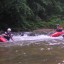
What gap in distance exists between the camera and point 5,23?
26.1 meters

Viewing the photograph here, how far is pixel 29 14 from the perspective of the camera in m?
25.0

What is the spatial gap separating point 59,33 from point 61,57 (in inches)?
405

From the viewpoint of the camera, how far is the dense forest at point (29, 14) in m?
24.4

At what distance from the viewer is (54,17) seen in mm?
32156

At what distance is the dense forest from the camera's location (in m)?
24.4

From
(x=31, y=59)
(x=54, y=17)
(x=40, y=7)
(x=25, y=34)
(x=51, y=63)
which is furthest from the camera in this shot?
(x=54, y=17)

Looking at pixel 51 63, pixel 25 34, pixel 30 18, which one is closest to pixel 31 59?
pixel 51 63

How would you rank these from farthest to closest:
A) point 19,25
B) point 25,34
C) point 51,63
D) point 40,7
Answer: point 40,7, point 19,25, point 25,34, point 51,63

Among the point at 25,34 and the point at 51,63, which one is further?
the point at 25,34

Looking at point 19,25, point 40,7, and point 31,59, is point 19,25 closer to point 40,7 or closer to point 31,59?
point 40,7

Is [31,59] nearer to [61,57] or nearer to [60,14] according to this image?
[61,57]

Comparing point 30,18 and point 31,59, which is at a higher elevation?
point 31,59

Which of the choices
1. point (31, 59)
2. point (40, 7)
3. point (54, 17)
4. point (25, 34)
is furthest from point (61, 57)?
point (54, 17)

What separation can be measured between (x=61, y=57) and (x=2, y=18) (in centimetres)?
1580
